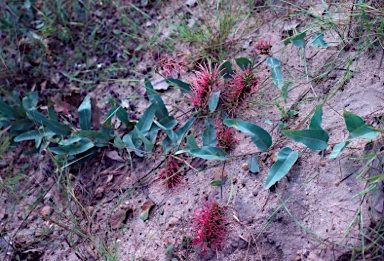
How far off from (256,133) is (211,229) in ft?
1.42

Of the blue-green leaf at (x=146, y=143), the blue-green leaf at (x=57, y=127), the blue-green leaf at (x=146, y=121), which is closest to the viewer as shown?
the blue-green leaf at (x=146, y=143)

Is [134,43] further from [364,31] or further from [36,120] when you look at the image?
[364,31]

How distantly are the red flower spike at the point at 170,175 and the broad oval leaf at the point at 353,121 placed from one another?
791 mm

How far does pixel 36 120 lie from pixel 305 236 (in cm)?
155

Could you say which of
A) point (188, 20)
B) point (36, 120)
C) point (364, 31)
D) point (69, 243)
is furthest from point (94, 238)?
point (364, 31)

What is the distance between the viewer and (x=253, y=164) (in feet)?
5.84

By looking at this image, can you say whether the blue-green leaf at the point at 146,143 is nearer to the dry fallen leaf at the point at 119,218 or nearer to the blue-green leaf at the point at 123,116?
the blue-green leaf at the point at 123,116

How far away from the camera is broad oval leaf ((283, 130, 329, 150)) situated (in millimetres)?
1551

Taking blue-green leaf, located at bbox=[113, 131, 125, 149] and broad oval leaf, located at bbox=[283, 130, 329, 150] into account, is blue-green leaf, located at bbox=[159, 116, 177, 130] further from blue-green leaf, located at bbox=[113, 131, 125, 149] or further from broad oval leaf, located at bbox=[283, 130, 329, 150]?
broad oval leaf, located at bbox=[283, 130, 329, 150]

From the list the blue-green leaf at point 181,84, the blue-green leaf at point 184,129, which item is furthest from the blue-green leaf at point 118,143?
the blue-green leaf at point 181,84

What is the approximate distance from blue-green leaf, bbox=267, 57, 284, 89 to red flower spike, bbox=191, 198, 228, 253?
0.67 metres

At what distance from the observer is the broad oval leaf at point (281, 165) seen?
1586 millimetres

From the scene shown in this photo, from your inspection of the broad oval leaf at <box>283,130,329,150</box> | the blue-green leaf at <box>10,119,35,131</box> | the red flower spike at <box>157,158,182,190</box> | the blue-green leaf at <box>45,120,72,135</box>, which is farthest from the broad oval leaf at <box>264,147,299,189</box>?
the blue-green leaf at <box>10,119,35,131</box>

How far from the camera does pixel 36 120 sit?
228 centimetres
